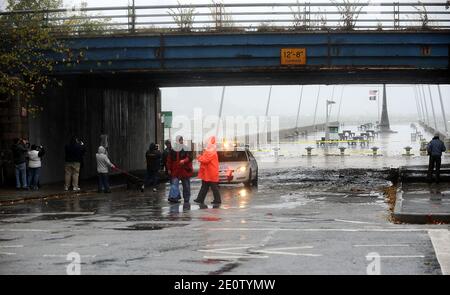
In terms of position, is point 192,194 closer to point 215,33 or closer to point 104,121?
point 215,33

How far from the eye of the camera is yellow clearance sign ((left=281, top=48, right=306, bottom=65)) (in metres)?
30.3

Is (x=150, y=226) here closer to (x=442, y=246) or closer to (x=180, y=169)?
(x=180, y=169)

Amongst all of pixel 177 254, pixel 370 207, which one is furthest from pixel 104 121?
pixel 177 254

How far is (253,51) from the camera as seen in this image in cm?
3056

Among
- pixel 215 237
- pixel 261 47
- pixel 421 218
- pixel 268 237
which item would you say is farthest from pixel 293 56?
pixel 215 237

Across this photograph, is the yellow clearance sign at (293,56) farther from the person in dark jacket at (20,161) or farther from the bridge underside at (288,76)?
the person in dark jacket at (20,161)

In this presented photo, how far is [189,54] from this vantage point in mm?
30656

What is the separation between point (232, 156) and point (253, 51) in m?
4.23

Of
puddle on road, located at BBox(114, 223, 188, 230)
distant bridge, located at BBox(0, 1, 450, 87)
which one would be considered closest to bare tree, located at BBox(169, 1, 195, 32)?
distant bridge, located at BBox(0, 1, 450, 87)

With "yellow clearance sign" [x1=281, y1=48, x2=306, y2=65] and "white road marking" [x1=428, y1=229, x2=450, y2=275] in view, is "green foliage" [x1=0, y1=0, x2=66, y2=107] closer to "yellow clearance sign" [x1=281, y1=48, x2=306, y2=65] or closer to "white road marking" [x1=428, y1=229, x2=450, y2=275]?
"yellow clearance sign" [x1=281, y1=48, x2=306, y2=65]

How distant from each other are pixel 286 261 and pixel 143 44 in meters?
20.7

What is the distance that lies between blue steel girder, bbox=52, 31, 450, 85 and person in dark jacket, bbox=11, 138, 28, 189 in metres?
4.33

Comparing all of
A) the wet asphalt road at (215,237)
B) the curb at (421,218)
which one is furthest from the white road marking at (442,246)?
the curb at (421,218)

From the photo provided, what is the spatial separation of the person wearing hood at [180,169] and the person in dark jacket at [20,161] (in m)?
7.71
